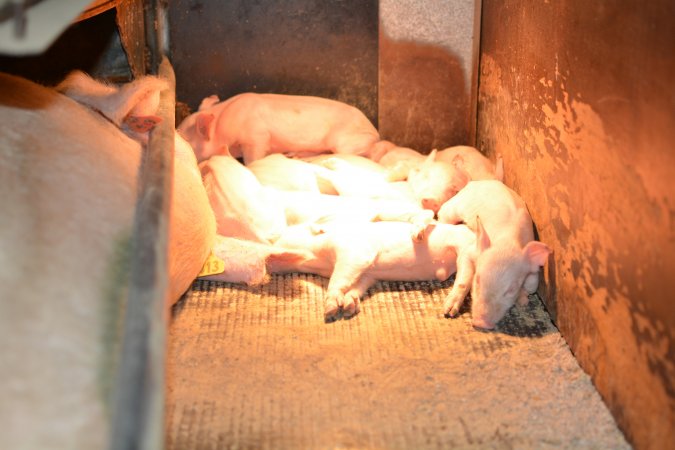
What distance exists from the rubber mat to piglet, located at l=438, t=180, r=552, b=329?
8 cm

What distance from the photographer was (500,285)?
3.41 meters

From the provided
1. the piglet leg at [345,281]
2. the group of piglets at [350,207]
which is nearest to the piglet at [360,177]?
the group of piglets at [350,207]

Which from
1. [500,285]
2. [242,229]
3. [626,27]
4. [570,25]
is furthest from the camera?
[242,229]

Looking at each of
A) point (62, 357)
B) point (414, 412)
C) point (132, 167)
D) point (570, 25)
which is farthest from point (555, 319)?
point (62, 357)

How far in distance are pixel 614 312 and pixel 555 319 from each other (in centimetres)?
65

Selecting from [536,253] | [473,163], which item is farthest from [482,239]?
[473,163]

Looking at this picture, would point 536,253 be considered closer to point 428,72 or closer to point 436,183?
point 436,183

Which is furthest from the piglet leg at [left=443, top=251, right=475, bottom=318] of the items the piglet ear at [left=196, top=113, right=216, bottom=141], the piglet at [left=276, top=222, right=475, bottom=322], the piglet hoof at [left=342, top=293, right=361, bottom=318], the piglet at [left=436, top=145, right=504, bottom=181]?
the piglet ear at [left=196, top=113, right=216, bottom=141]

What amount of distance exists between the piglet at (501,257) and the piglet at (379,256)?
98 mm

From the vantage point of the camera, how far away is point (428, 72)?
488cm

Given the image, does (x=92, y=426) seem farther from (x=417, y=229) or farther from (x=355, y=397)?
(x=417, y=229)

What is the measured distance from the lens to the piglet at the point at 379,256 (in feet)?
11.8

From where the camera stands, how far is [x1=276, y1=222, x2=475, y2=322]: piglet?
358 centimetres

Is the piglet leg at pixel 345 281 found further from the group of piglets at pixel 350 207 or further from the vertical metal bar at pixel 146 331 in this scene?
the vertical metal bar at pixel 146 331
